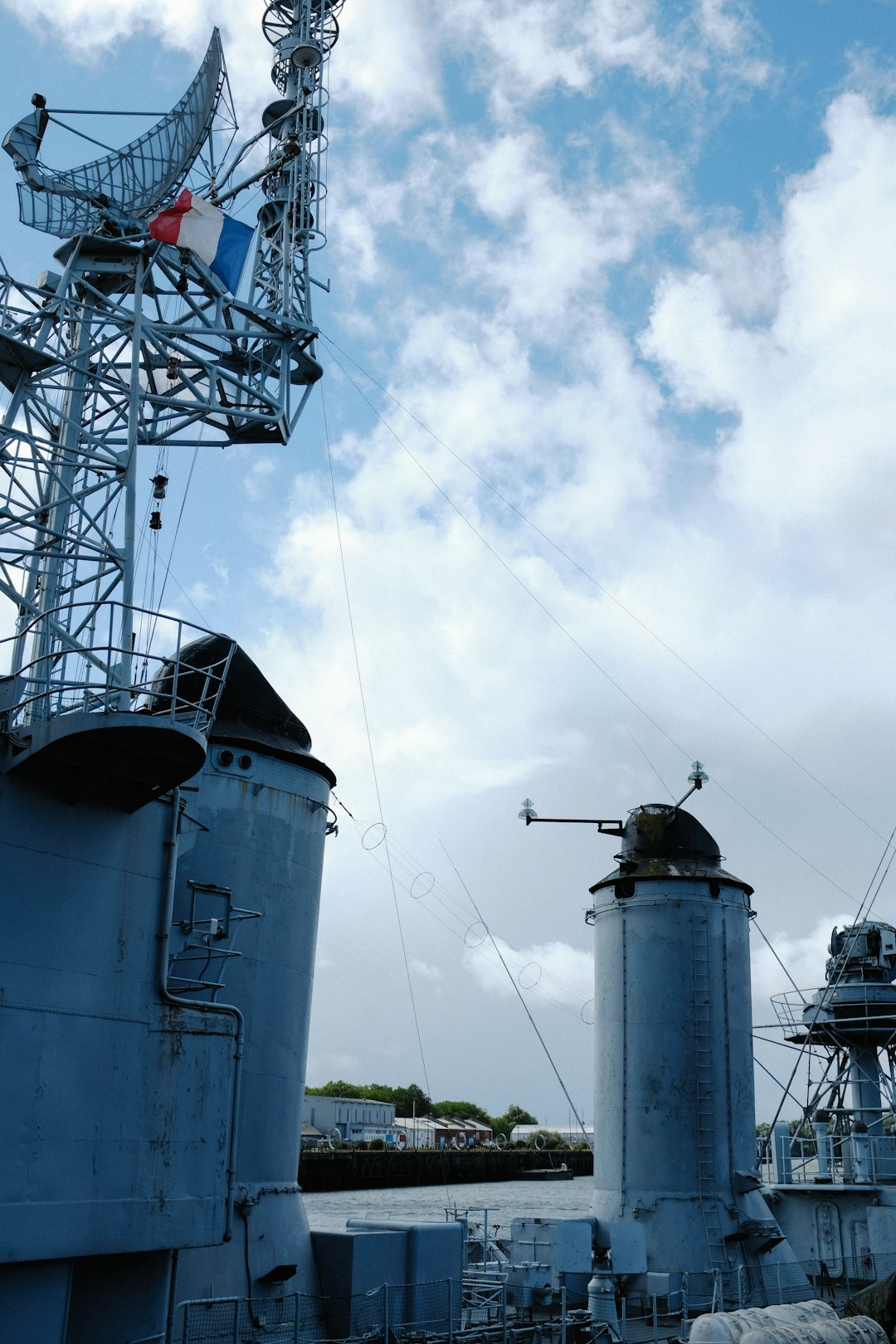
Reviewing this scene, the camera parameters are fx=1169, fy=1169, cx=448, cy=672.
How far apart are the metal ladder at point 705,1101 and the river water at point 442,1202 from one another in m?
27.2

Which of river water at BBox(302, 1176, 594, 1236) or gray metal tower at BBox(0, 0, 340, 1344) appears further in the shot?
river water at BBox(302, 1176, 594, 1236)

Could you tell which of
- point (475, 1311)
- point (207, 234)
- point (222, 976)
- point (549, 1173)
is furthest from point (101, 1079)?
point (549, 1173)

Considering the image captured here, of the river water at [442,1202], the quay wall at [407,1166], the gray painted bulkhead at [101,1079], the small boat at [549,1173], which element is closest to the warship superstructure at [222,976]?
the gray painted bulkhead at [101,1079]

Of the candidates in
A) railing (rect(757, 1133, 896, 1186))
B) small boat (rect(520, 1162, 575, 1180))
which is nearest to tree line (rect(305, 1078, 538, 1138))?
small boat (rect(520, 1162, 575, 1180))

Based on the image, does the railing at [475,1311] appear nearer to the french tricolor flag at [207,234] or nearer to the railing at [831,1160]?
the railing at [831,1160]

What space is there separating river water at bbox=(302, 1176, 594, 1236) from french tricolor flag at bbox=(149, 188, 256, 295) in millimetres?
41636

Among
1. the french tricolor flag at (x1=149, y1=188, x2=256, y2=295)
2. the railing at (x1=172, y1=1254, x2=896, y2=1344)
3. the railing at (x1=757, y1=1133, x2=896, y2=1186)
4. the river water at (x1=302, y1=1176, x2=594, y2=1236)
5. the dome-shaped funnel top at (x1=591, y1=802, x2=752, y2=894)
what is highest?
the french tricolor flag at (x1=149, y1=188, x2=256, y2=295)

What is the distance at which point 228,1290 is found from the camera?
53.5ft

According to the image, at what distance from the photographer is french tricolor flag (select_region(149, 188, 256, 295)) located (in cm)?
1752

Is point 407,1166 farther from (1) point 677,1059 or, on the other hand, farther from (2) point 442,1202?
(1) point 677,1059

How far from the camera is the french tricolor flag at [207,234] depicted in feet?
57.5

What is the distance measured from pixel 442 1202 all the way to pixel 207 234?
3198 inches

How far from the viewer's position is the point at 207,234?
1789 cm

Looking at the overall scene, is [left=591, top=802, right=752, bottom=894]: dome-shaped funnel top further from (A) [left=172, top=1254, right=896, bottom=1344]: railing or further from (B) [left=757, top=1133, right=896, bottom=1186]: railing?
(A) [left=172, top=1254, right=896, bottom=1344]: railing
